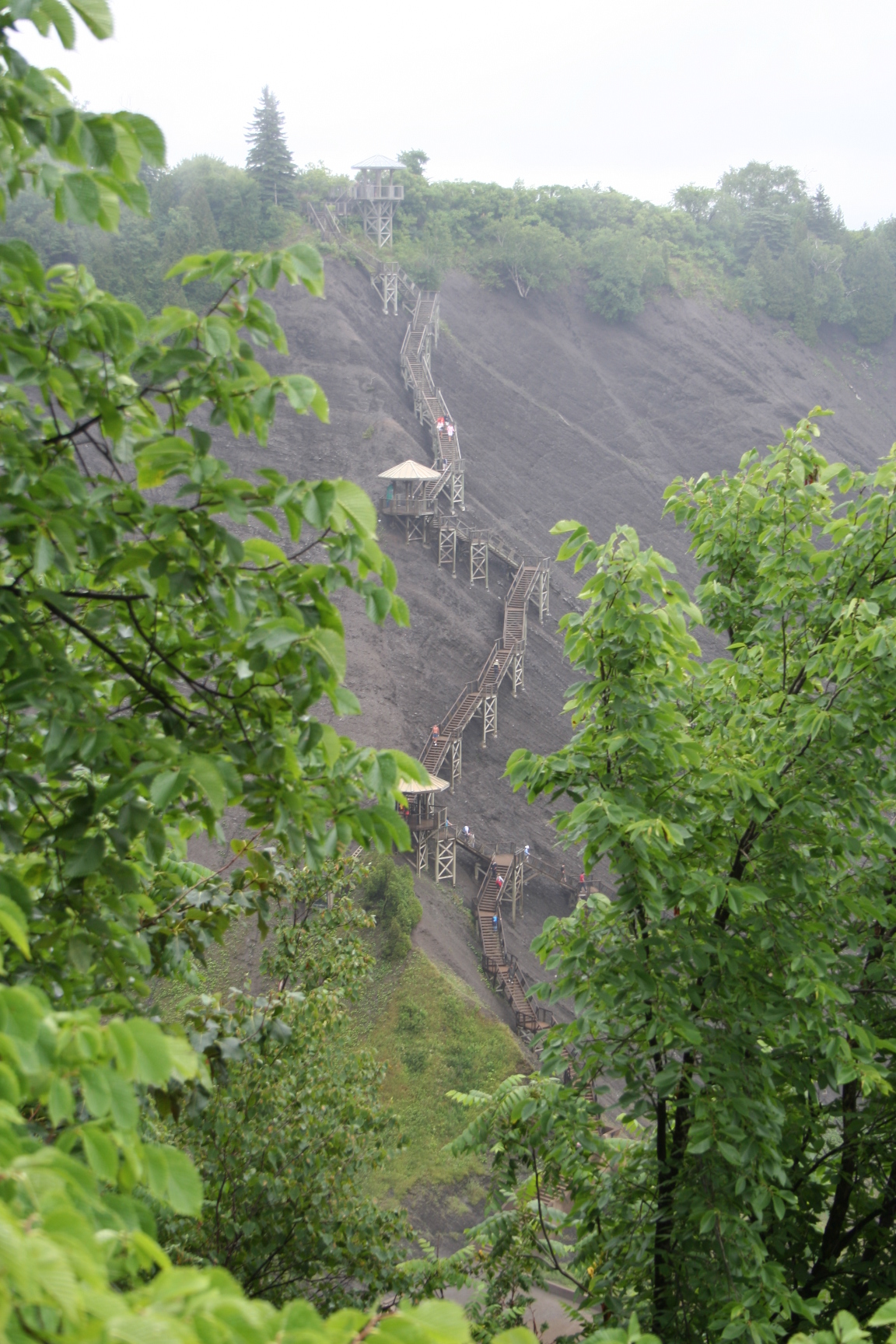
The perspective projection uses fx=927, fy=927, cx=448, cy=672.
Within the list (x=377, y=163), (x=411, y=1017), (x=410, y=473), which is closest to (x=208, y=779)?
(x=411, y=1017)

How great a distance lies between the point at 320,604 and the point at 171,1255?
4.83 m

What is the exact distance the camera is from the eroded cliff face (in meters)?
32.8

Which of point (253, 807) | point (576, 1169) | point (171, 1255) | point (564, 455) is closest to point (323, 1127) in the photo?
point (171, 1255)

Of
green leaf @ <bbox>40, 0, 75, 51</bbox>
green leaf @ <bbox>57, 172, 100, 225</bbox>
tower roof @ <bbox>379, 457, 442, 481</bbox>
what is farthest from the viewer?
tower roof @ <bbox>379, 457, 442, 481</bbox>

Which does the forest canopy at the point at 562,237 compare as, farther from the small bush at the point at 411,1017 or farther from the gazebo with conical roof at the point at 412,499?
the small bush at the point at 411,1017

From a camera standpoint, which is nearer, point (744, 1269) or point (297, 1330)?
point (297, 1330)

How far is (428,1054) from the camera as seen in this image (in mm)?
20281

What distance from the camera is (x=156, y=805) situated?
3006mm

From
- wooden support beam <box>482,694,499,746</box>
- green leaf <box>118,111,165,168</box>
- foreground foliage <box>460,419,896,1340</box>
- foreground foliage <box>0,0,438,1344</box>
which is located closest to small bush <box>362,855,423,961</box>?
wooden support beam <box>482,694,499,746</box>

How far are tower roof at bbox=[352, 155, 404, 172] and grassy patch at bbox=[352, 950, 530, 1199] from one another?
43.3 m

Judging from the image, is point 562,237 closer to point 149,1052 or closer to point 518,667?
point 518,667

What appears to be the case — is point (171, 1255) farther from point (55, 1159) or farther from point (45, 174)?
point (45, 174)

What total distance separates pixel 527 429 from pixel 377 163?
16.7 m

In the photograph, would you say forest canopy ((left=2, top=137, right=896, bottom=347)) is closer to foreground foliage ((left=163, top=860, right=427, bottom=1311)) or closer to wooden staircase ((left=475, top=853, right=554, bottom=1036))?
wooden staircase ((left=475, top=853, right=554, bottom=1036))
